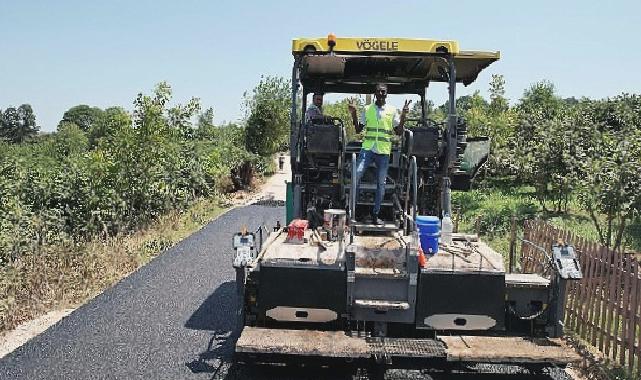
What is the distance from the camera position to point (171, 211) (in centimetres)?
1728

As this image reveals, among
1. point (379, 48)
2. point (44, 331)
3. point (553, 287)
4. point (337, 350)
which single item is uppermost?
point (379, 48)

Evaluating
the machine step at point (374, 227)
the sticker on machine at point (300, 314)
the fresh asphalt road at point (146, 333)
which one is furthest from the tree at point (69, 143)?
the sticker on machine at point (300, 314)

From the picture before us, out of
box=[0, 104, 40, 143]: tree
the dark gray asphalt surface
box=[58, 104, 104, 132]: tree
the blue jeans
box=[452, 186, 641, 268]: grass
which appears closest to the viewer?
the dark gray asphalt surface

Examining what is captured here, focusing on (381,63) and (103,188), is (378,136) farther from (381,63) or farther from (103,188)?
(103,188)

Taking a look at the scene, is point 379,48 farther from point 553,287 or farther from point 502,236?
point 502,236

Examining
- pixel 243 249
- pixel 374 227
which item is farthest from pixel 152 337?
pixel 374 227

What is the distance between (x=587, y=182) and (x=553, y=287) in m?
5.94

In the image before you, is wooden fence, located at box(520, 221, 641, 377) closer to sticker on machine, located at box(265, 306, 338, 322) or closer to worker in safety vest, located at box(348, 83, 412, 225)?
worker in safety vest, located at box(348, 83, 412, 225)

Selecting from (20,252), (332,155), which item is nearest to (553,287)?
(332,155)

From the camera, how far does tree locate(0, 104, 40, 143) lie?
3809 inches

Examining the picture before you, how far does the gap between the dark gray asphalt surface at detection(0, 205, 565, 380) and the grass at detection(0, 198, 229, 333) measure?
53 cm

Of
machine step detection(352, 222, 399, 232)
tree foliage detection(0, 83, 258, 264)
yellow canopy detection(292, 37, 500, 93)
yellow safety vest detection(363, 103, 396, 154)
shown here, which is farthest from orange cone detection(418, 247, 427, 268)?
tree foliage detection(0, 83, 258, 264)

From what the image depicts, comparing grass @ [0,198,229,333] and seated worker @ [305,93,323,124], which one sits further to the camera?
grass @ [0,198,229,333]

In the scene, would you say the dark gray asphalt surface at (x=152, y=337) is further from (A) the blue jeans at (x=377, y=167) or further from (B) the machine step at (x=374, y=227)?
(A) the blue jeans at (x=377, y=167)
